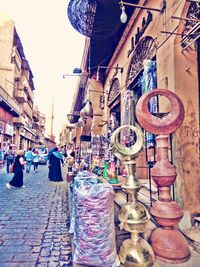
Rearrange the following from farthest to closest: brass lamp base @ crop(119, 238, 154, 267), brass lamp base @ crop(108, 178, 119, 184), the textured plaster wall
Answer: the textured plaster wall
brass lamp base @ crop(108, 178, 119, 184)
brass lamp base @ crop(119, 238, 154, 267)

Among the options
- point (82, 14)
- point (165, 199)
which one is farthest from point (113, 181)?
point (82, 14)

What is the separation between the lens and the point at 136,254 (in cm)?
204

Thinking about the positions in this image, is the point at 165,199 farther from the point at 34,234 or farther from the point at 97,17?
the point at 97,17

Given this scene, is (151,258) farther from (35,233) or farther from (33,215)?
(33,215)

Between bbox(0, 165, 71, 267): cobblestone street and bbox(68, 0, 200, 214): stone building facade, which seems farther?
bbox(68, 0, 200, 214): stone building facade

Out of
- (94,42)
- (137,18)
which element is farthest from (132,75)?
(94,42)

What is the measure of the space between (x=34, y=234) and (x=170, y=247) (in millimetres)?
2219

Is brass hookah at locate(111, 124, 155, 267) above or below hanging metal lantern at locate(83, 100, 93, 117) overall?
below

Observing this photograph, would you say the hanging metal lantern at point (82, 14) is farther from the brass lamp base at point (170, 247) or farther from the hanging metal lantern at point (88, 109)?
the brass lamp base at point (170, 247)

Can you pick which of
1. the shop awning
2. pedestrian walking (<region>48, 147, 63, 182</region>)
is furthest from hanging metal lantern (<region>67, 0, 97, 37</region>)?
pedestrian walking (<region>48, 147, 63, 182</region>)

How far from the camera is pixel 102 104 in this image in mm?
9898

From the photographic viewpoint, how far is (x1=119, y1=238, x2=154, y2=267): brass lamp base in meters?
2.02

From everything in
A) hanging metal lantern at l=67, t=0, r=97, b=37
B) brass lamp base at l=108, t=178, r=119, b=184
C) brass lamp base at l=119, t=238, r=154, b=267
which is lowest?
brass lamp base at l=119, t=238, r=154, b=267

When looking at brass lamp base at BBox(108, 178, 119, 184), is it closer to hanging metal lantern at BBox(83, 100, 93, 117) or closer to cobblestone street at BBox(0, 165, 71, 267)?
cobblestone street at BBox(0, 165, 71, 267)
